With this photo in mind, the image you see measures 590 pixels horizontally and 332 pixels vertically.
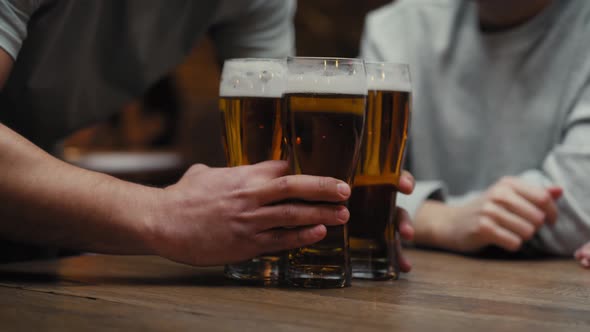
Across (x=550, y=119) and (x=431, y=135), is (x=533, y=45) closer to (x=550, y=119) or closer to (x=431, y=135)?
(x=550, y=119)

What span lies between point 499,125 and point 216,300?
3.66 feet

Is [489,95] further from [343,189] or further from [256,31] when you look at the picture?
[343,189]

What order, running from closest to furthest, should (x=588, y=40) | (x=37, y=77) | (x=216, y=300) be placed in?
1. (x=216, y=300)
2. (x=37, y=77)
3. (x=588, y=40)

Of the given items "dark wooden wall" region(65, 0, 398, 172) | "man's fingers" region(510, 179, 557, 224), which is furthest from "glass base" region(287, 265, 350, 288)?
"dark wooden wall" region(65, 0, 398, 172)

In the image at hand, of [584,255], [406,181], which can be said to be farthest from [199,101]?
[406,181]

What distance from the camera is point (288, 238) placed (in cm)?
88

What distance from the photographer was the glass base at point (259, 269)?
0.95 meters

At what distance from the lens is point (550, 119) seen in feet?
5.39

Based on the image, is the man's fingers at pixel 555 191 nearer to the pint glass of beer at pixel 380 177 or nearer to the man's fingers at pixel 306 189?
the pint glass of beer at pixel 380 177

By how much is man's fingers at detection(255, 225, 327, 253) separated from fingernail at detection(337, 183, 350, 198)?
5 cm

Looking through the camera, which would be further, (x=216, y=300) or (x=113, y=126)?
(x=113, y=126)

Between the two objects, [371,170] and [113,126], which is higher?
[113,126]

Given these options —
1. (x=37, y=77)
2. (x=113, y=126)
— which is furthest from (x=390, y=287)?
(x=113, y=126)

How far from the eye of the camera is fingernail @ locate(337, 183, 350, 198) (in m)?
0.85
